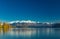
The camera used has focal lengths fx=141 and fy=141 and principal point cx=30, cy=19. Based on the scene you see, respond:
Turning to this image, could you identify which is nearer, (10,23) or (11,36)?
(10,23)

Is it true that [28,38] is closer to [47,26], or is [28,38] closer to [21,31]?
[21,31]

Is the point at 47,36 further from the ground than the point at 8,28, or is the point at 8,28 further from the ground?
the point at 8,28

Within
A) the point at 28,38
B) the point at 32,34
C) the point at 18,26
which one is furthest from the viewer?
the point at 32,34

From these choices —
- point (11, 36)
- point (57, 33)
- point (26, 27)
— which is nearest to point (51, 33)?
point (57, 33)

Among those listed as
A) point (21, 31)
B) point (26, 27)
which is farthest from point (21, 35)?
point (26, 27)

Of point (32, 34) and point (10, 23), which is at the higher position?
point (10, 23)

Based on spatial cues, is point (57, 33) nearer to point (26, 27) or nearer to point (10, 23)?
point (26, 27)

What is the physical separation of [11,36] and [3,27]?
1.19ft

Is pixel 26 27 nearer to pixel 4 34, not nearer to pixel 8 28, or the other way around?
pixel 8 28

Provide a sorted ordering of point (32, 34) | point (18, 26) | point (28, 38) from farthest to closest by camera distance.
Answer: point (32, 34) → point (28, 38) → point (18, 26)

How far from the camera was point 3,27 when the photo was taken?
3.61m

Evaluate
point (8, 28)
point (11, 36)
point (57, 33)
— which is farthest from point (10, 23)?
point (57, 33)

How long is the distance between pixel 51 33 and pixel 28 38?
71 cm

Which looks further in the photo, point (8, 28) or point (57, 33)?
point (57, 33)
